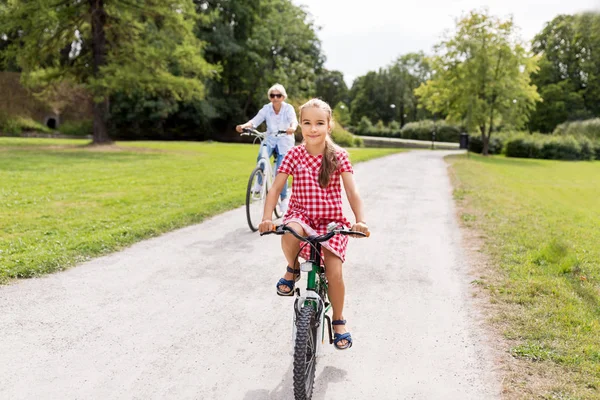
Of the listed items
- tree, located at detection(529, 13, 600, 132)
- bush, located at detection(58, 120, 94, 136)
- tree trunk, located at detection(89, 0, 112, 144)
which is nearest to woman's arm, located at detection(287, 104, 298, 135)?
tree trunk, located at detection(89, 0, 112, 144)

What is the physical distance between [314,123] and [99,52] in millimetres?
24284

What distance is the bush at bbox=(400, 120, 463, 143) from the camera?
2266 inches

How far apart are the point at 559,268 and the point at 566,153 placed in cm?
3689

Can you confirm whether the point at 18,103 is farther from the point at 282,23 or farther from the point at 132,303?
the point at 132,303

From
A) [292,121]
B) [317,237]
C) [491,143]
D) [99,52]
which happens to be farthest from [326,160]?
[491,143]

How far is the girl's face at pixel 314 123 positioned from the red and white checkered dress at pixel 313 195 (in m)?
0.13

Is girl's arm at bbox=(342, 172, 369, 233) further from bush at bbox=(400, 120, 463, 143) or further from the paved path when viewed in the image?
bush at bbox=(400, 120, 463, 143)

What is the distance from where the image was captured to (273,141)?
782 cm

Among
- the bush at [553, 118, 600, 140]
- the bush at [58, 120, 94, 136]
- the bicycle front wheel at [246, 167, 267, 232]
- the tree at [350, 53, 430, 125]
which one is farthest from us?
the tree at [350, 53, 430, 125]

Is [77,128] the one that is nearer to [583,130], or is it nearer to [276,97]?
[276,97]

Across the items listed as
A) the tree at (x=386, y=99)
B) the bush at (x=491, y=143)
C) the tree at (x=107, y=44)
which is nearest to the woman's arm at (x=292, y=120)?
the tree at (x=107, y=44)

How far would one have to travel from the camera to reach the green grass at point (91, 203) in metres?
6.18

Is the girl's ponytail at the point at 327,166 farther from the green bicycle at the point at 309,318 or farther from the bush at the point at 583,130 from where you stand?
the bush at the point at 583,130

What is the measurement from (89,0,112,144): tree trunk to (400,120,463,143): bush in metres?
38.6
